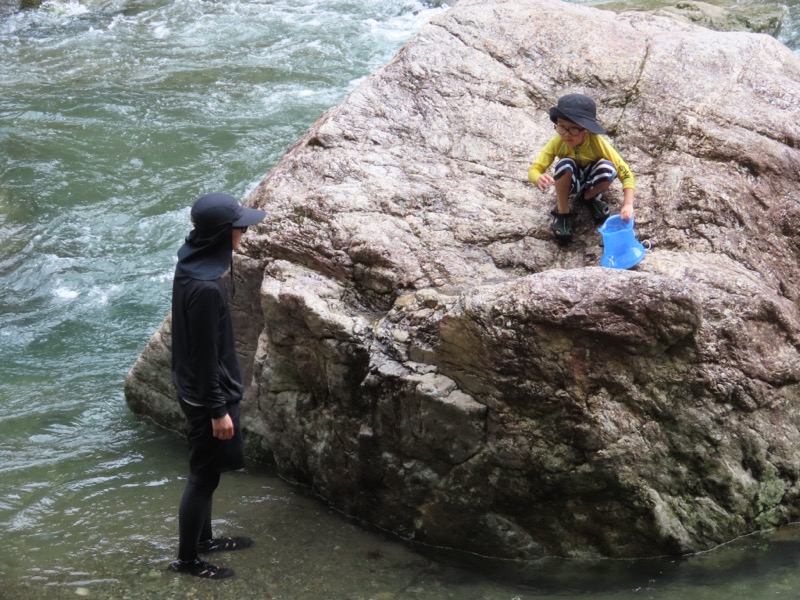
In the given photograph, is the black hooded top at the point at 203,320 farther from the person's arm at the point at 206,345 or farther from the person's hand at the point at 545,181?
the person's hand at the point at 545,181

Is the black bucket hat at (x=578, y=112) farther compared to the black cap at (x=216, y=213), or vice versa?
the black bucket hat at (x=578, y=112)

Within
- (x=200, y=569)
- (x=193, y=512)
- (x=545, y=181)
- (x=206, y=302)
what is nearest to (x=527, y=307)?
(x=545, y=181)

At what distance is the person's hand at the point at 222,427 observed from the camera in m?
4.02

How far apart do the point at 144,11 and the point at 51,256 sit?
838 cm

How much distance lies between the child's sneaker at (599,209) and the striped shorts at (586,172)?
91mm

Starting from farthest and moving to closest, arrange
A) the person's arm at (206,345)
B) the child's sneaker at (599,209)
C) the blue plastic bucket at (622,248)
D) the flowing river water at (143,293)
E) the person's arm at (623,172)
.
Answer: the child's sneaker at (599,209) → the person's arm at (623,172) → the blue plastic bucket at (622,248) → the flowing river water at (143,293) → the person's arm at (206,345)

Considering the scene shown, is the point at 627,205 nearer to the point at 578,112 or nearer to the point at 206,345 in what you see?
the point at 578,112

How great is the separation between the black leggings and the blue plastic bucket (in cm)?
231

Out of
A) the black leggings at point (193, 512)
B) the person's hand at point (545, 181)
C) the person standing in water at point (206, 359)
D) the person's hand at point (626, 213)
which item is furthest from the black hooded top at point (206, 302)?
the person's hand at point (626, 213)

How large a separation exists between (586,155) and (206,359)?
8.19 feet

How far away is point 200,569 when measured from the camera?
4.24 m

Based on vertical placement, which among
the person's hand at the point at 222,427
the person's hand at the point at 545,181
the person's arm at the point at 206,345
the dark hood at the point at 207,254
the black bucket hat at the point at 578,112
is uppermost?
the black bucket hat at the point at 578,112

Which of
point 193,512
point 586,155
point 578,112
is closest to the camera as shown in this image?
point 193,512

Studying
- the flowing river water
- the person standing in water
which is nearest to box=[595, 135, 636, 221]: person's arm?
the flowing river water
